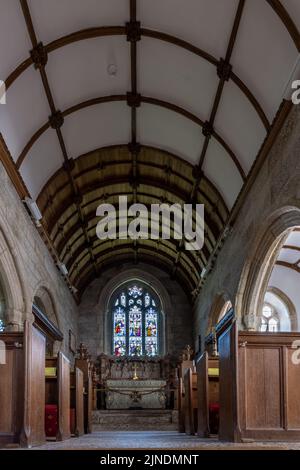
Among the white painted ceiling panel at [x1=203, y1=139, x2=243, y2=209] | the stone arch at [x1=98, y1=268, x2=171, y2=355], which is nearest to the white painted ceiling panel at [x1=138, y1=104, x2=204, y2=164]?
the white painted ceiling panel at [x1=203, y1=139, x2=243, y2=209]

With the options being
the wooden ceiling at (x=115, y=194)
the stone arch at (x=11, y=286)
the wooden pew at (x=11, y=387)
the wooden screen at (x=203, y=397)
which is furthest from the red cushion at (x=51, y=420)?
the wooden ceiling at (x=115, y=194)

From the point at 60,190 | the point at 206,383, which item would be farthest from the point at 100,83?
the point at 206,383

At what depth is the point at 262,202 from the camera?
12.0m

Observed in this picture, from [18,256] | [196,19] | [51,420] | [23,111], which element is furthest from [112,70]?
[51,420]

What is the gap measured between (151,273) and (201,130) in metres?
12.5

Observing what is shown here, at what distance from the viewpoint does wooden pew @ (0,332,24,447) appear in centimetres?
677

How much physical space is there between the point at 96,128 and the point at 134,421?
8187 mm

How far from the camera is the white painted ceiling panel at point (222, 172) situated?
13672 mm

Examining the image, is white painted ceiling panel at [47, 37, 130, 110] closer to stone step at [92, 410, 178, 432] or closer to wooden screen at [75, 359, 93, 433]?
wooden screen at [75, 359, 93, 433]

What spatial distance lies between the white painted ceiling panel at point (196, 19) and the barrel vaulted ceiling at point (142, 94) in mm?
19

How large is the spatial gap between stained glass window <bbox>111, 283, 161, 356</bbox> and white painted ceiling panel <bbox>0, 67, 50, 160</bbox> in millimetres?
13784

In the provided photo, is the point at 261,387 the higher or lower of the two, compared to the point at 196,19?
lower

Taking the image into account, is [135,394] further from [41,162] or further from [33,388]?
Result: [33,388]

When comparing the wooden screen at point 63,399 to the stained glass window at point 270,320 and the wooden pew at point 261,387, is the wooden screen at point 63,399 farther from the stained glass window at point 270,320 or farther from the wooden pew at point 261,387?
the stained glass window at point 270,320
